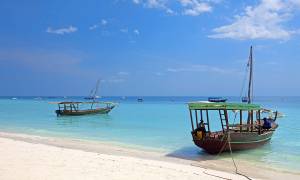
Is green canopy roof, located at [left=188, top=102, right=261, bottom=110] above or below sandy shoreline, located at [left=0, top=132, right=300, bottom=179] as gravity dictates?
above

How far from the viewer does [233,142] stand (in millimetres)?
14789

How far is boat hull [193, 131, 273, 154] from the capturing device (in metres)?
14.3

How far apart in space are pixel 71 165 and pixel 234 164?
6091 mm

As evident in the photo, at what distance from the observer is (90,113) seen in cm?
4209

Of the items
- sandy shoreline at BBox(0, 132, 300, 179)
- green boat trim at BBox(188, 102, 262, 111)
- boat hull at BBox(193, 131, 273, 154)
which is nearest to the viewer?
sandy shoreline at BBox(0, 132, 300, 179)

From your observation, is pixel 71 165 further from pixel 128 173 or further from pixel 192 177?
pixel 192 177

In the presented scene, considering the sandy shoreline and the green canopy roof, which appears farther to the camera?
the green canopy roof

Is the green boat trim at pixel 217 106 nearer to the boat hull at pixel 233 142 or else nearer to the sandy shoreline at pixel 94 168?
the boat hull at pixel 233 142

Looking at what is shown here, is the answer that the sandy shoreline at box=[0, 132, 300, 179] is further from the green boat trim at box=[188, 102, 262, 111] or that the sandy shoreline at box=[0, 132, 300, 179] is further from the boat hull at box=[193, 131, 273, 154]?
the green boat trim at box=[188, 102, 262, 111]

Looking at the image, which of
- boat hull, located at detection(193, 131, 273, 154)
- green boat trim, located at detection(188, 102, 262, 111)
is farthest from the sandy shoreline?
green boat trim, located at detection(188, 102, 262, 111)

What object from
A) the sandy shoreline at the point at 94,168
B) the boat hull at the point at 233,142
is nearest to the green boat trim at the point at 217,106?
the boat hull at the point at 233,142

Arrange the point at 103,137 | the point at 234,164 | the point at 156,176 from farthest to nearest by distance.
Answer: the point at 103,137, the point at 234,164, the point at 156,176

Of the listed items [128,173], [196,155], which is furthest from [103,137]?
[128,173]

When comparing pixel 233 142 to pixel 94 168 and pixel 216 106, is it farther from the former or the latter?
pixel 94 168
